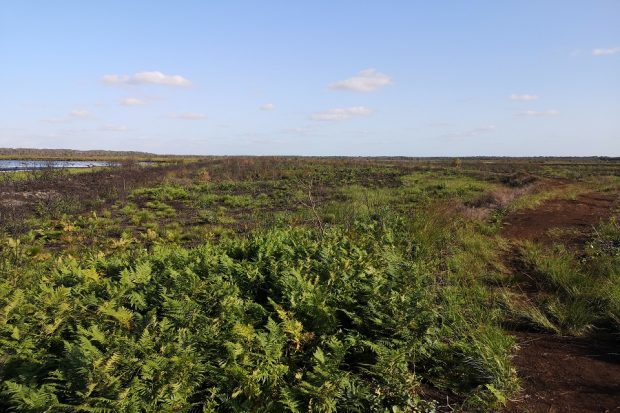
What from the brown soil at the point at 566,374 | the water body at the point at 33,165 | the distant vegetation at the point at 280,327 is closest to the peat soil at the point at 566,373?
the brown soil at the point at 566,374

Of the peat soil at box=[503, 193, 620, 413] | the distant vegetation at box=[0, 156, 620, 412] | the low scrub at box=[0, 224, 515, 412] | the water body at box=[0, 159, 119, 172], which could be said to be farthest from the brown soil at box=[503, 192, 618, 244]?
the water body at box=[0, 159, 119, 172]

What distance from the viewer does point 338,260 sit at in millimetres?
5246

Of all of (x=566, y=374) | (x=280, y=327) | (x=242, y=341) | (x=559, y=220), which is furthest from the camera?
(x=559, y=220)

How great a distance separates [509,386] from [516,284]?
361 cm

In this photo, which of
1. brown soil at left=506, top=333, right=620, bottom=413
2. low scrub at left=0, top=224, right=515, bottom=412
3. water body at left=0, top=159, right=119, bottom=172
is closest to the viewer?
low scrub at left=0, top=224, right=515, bottom=412

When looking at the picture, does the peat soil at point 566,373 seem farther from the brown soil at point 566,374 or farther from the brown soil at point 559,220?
the brown soil at point 559,220

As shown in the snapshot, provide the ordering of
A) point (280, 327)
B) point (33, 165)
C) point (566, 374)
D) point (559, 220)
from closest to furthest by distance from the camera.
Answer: point (280, 327)
point (566, 374)
point (559, 220)
point (33, 165)

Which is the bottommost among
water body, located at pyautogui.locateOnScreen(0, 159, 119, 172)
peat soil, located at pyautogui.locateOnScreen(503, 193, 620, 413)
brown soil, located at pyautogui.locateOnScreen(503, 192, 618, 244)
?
peat soil, located at pyautogui.locateOnScreen(503, 193, 620, 413)

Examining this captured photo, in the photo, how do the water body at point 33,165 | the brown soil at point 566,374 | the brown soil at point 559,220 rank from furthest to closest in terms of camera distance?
1. the water body at point 33,165
2. the brown soil at point 559,220
3. the brown soil at point 566,374

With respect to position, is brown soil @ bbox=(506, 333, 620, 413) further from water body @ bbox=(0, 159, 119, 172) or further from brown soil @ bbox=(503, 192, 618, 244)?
water body @ bbox=(0, 159, 119, 172)

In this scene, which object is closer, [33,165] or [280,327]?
[280,327]

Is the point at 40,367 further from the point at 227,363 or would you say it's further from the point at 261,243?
the point at 261,243

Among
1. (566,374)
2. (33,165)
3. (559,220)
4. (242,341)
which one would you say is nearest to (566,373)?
(566,374)

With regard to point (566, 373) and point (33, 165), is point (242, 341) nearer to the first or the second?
point (566, 373)
